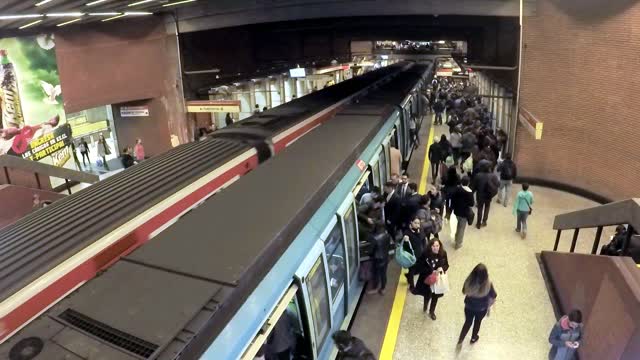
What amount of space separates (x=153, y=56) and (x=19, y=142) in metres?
5.39

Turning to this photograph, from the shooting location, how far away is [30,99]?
44.5 ft

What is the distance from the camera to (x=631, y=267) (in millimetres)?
4586

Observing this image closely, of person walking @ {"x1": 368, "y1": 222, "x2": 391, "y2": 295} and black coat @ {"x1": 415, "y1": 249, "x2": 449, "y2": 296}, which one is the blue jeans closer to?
black coat @ {"x1": 415, "y1": 249, "x2": 449, "y2": 296}

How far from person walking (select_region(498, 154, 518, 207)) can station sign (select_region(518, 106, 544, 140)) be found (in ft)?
2.50

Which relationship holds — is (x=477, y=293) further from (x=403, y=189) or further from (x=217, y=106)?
(x=217, y=106)

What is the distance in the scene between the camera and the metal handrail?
472 cm

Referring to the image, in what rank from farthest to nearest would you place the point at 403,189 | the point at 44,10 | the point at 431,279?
Answer: the point at 44,10 < the point at 403,189 < the point at 431,279

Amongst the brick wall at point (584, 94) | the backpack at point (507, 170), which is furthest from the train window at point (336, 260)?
the brick wall at point (584, 94)

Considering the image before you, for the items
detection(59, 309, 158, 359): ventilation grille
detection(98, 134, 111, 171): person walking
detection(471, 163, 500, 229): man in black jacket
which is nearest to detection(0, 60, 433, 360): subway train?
detection(59, 309, 158, 359): ventilation grille

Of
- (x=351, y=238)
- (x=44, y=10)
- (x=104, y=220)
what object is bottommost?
(x=351, y=238)

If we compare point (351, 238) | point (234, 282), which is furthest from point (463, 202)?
point (234, 282)

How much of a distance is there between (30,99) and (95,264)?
12.3 metres

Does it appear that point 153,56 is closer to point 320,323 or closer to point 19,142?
point 19,142

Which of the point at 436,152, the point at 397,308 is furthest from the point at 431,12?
the point at 397,308
